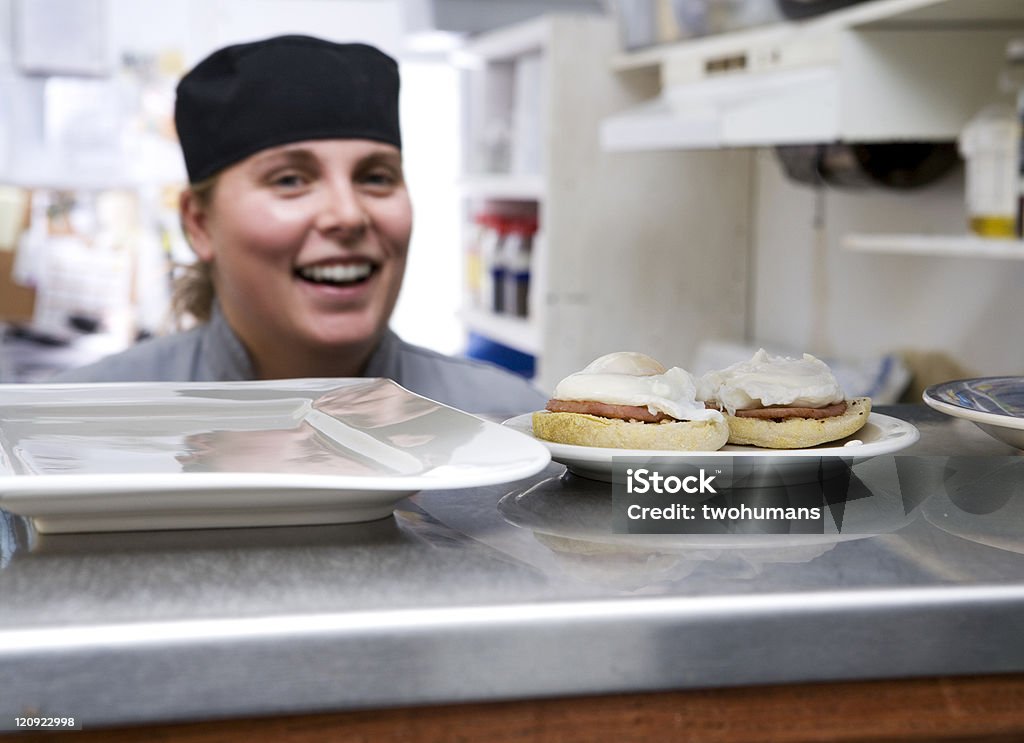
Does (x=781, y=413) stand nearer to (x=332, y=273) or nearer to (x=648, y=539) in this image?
(x=648, y=539)

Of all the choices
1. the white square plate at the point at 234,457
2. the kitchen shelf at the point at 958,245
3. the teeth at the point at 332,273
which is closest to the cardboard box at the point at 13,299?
the teeth at the point at 332,273

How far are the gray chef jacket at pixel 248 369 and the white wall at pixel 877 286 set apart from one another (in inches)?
34.1

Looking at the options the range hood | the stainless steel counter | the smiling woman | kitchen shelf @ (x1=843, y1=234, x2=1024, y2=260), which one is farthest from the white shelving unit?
the stainless steel counter

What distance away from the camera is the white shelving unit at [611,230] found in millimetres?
2814

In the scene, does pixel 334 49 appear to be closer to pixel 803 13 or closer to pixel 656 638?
pixel 803 13

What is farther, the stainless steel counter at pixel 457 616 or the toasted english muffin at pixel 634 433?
the toasted english muffin at pixel 634 433

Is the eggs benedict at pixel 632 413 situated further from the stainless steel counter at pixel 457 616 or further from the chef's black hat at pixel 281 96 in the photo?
the chef's black hat at pixel 281 96

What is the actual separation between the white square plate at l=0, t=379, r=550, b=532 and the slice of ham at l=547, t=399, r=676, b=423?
0.20 ft

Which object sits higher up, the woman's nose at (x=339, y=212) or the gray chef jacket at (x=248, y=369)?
the woman's nose at (x=339, y=212)

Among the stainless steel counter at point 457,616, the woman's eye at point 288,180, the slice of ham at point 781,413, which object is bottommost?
the stainless steel counter at point 457,616

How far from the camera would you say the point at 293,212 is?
1496mm

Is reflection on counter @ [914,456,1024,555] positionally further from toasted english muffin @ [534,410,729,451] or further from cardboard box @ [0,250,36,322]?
cardboard box @ [0,250,36,322]

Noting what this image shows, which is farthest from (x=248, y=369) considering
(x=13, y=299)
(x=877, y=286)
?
(x=13, y=299)

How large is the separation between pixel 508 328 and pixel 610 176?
1.63ft
